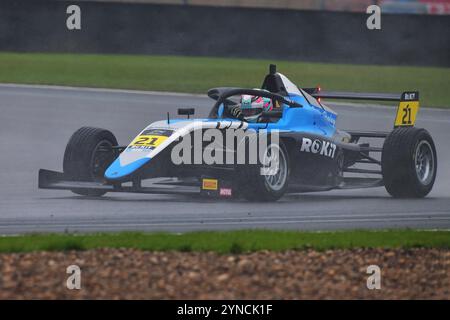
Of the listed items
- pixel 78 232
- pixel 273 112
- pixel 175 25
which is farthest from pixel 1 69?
pixel 78 232

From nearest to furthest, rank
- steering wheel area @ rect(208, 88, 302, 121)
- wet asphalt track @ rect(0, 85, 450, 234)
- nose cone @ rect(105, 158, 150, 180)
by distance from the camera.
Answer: wet asphalt track @ rect(0, 85, 450, 234)
nose cone @ rect(105, 158, 150, 180)
steering wheel area @ rect(208, 88, 302, 121)

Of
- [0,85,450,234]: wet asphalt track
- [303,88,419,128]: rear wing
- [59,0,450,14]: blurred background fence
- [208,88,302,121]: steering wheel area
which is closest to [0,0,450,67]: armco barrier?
[59,0,450,14]: blurred background fence

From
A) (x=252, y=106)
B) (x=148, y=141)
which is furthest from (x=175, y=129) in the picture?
(x=252, y=106)

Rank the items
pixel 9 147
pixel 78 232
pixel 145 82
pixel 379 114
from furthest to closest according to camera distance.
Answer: pixel 145 82
pixel 379 114
pixel 9 147
pixel 78 232

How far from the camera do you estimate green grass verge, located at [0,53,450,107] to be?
2580 centimetres

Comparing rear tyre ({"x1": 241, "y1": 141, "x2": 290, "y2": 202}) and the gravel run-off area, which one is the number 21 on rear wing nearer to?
rear tyre ({"x1": 241, "y1": 141, "x2": 290, "y2": 202})

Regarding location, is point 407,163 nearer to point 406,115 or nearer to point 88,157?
point 406,115

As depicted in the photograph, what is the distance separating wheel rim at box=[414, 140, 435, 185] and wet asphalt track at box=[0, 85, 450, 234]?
26 centimetres

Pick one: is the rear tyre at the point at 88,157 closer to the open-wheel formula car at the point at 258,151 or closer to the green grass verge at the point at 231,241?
the open-wheel formula car at the point at 258,151

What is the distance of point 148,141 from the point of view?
44.4 ft
